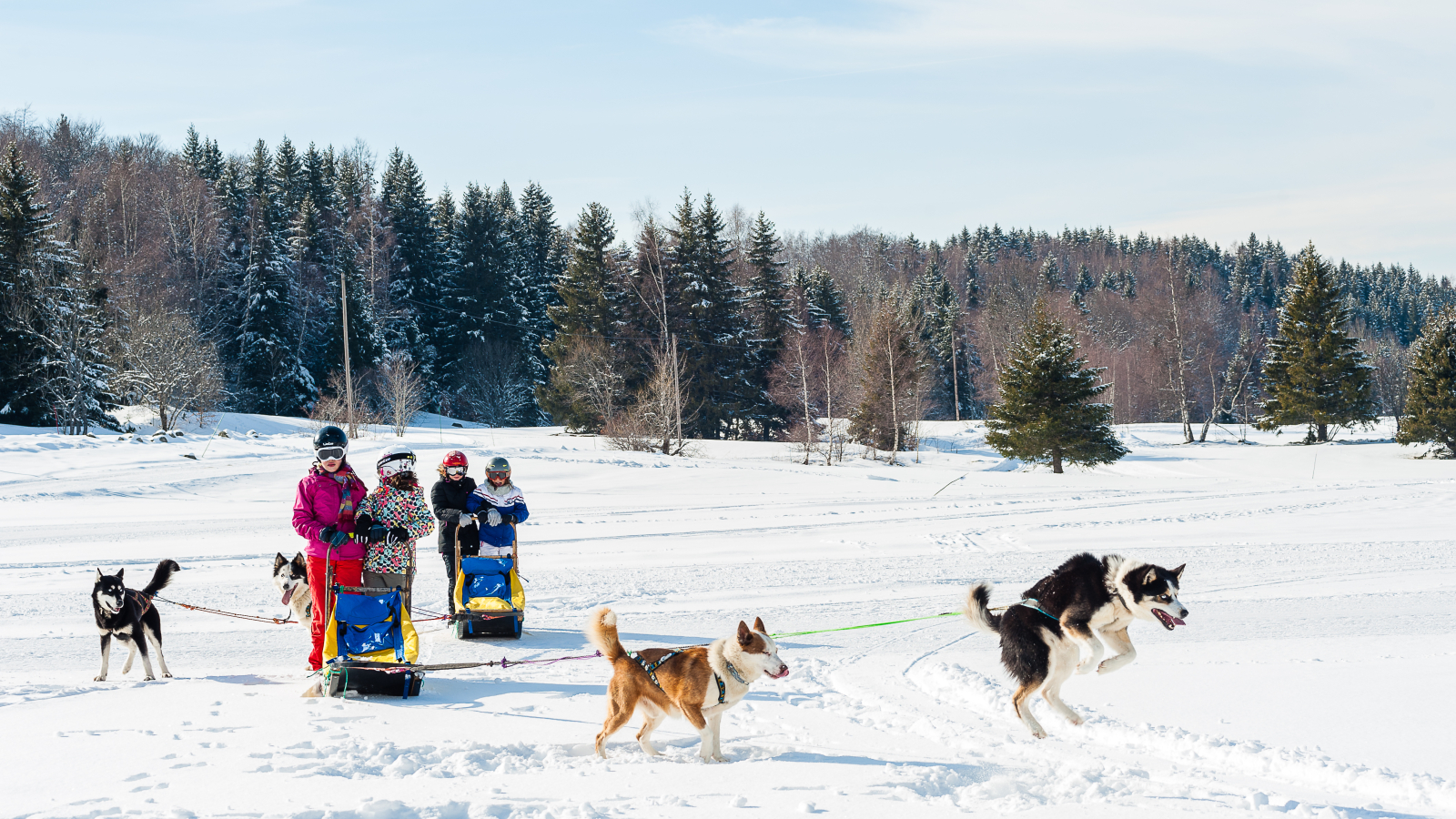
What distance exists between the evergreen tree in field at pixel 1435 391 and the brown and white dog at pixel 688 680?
3849cm

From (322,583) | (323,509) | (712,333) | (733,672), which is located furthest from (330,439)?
(712,333)

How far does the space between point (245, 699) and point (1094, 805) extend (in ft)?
17.3

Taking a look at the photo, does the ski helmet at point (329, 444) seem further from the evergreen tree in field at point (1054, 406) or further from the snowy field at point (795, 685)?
the evergreen tree in field at point (1054, 406)

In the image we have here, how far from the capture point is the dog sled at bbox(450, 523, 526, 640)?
8.29 m

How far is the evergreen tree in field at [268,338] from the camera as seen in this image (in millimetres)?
48562

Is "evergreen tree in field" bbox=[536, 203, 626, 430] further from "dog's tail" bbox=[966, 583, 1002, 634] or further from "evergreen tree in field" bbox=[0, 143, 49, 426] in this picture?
"dog's tail" bbox=[966, 583, 1002, 634]

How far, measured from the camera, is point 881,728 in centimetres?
579

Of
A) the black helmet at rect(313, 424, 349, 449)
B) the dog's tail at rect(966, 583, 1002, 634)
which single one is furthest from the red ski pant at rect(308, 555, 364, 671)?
the dog's tail at rect(966, 583, 1002, 634)

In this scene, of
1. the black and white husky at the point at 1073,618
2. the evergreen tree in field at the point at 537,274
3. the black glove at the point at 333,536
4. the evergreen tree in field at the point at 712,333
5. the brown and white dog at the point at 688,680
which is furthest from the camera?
the evergreen tree in field at the point at 537,274

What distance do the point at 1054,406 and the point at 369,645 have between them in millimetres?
28043

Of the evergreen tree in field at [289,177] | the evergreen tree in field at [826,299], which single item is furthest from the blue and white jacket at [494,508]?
the evergreen tree in field at [289,177]

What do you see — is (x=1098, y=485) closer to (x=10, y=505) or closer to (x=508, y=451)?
(x=508, y=451)

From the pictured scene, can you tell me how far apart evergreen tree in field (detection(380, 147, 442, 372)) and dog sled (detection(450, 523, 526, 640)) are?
50765mm

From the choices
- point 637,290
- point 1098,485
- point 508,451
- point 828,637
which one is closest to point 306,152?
point 637,290
